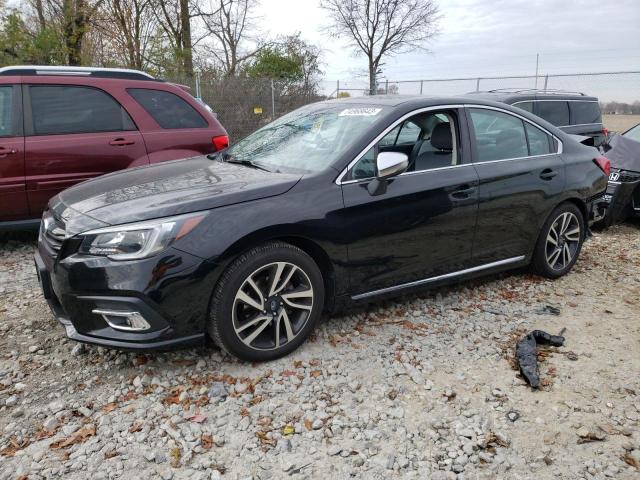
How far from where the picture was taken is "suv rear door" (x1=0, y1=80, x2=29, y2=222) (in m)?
4.86

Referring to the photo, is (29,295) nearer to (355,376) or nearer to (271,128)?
(271,128)

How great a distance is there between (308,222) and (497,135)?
6.62ft

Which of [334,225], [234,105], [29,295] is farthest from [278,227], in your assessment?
[234,105]

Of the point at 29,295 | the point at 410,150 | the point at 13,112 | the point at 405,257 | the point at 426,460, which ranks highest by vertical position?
the point at 13,112

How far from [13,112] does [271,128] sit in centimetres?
266

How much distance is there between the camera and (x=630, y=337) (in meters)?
3.63

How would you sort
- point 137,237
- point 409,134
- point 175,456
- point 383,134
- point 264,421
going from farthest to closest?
point 409,134 → point 383,134 → point 137,237 → point 264,421 → point 175,456

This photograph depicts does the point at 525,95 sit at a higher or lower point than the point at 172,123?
higher

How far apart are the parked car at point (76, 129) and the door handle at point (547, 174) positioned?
11.5 feet

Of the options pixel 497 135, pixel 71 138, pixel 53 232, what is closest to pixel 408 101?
pixel 497 135

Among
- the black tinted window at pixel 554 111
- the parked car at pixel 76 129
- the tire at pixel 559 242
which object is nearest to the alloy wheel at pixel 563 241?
the tire at pixel 559 242

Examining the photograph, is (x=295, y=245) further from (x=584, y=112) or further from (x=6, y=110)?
(x=584, y=112)

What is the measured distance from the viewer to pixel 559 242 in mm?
4641

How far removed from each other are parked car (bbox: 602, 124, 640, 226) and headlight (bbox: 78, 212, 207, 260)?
215 inches
